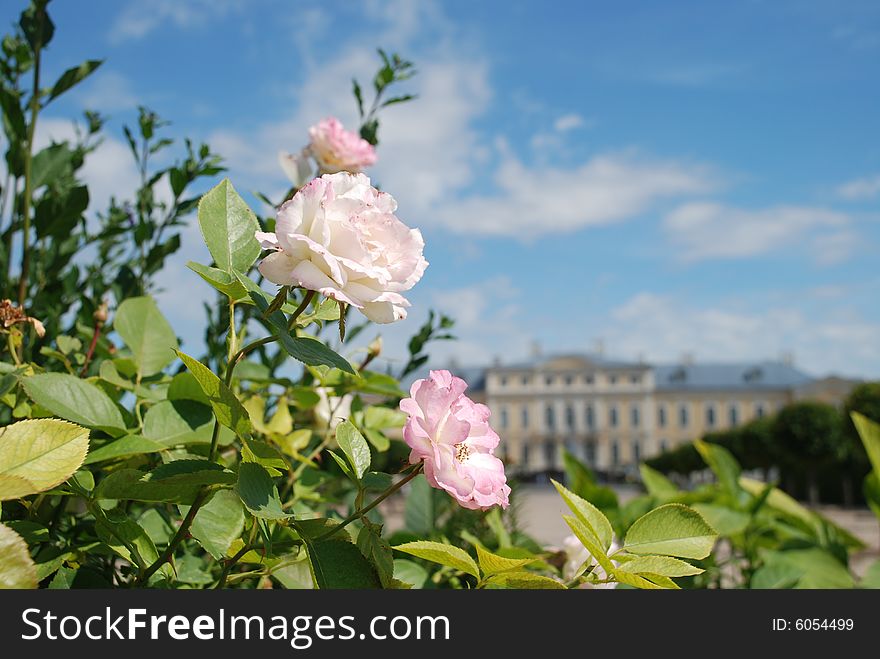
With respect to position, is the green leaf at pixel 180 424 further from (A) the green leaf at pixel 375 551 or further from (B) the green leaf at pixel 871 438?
(B) the green leaf at pixel 871 438

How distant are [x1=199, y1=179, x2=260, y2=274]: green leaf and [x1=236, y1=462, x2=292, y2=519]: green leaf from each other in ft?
0.51

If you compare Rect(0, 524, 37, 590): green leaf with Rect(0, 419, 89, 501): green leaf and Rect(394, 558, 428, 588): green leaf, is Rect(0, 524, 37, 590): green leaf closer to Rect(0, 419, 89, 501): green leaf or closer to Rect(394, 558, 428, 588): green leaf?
Rect(0, 419, 89, 501): green leaf

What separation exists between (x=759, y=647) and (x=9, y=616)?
564 millimetres

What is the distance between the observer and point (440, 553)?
628mm

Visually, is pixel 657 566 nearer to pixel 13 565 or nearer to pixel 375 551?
pixel 375 551

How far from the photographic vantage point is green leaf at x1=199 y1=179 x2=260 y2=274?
0.62m

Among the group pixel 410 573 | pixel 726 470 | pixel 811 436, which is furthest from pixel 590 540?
pixel 811 436

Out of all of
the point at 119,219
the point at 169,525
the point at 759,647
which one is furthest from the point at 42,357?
the point at 759,647

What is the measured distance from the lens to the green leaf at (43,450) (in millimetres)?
525

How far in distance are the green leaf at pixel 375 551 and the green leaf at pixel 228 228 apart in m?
0.23

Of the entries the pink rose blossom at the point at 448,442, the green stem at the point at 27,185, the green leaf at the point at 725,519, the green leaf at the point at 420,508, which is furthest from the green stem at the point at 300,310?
the green leaf at the point at 725,519

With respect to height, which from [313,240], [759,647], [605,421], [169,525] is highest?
[605,421]

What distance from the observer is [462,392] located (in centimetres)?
62

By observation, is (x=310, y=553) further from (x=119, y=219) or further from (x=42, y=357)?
(x=119, y=219)
